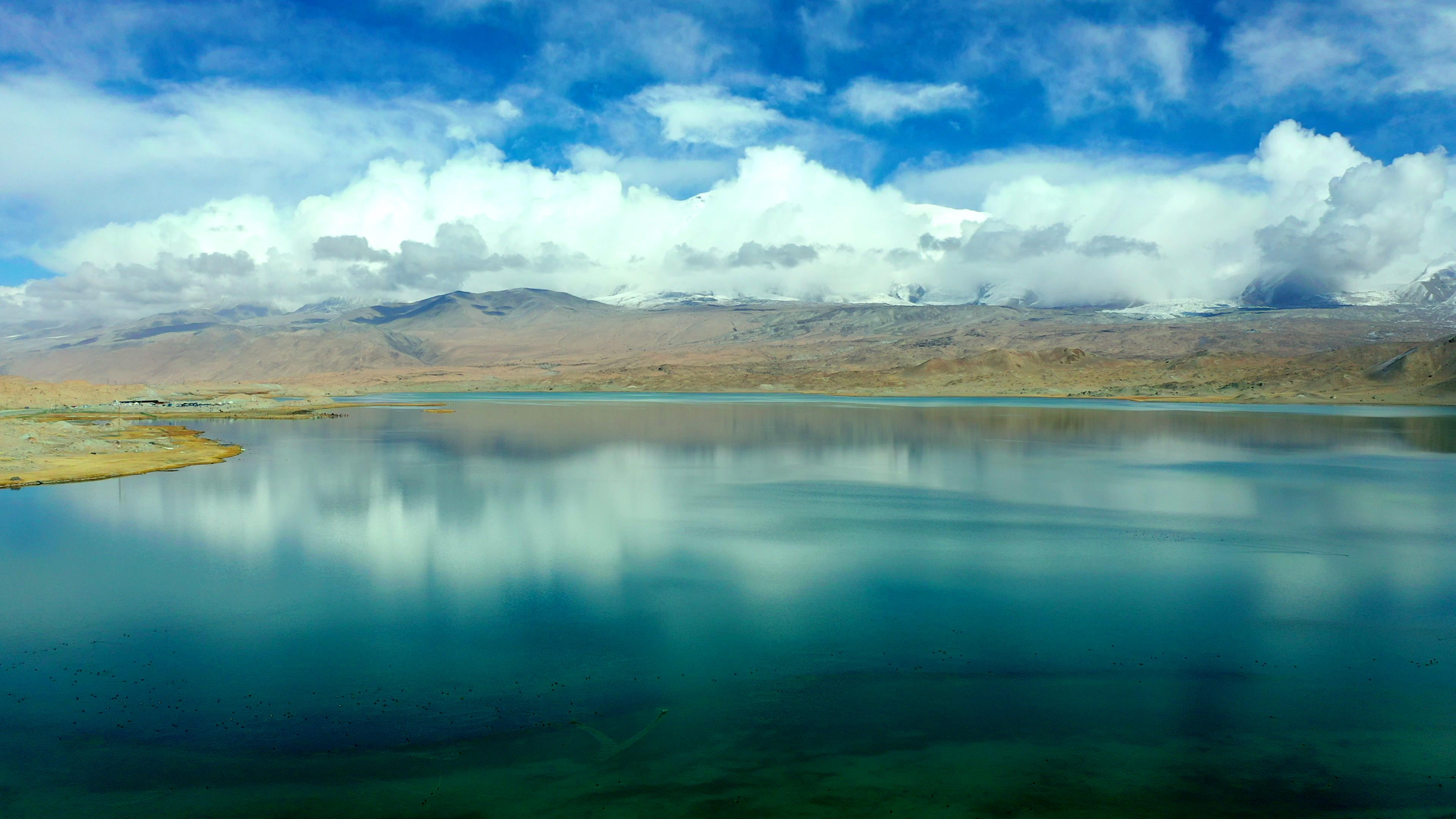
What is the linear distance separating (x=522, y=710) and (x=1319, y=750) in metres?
10.0

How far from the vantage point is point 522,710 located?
11.6 m

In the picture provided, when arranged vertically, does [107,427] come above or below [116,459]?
above

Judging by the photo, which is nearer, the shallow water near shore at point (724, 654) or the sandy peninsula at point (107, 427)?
the shallow water near shore at point (724, 654)

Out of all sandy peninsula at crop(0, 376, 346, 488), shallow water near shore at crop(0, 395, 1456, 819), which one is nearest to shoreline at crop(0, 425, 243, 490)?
sandy peninsula at crop(0, 376, 346, 488)

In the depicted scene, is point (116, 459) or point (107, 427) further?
point (107, 427)

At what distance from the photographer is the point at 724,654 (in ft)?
45.5

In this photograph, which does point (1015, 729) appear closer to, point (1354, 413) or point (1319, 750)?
point (1319, 750)

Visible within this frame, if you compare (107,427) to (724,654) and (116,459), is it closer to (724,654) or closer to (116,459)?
(116,459)

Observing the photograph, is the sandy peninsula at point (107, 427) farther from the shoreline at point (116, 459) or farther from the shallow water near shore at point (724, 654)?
the shallow water near shore at point (724, 654)

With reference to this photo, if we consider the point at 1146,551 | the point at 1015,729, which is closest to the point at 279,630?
the point at 1015,729

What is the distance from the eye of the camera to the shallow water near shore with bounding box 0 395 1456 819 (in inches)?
388

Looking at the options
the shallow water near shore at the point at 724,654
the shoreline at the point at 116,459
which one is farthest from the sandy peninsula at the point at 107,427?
the shallow water near shore at the point at 724,654

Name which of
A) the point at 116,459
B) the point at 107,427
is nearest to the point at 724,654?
the point at 116,459

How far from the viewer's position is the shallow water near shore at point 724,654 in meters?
9.86
